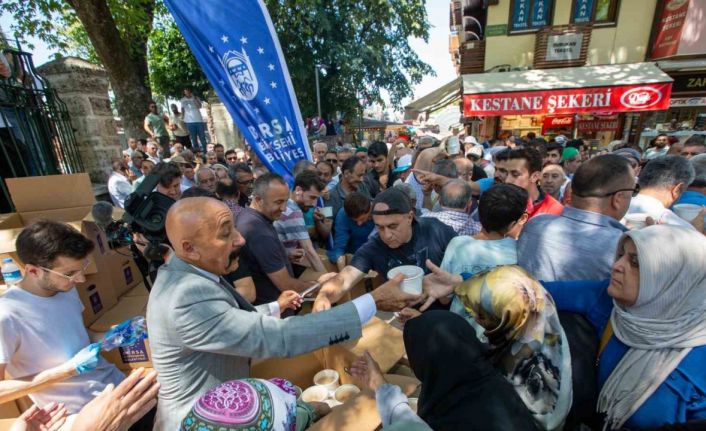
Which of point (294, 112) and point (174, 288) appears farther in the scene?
point (294, 112)

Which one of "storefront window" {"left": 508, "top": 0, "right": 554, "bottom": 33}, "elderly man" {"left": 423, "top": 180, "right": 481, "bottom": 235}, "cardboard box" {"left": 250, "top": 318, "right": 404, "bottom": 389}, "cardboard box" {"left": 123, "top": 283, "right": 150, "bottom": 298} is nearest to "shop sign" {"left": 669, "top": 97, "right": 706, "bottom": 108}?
"storefront window" {"left": 508, "top": 0, "right": 554, "bottom": 33}

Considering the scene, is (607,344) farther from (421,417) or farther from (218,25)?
(218,25)

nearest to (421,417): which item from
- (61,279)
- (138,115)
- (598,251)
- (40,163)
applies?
(598,251)

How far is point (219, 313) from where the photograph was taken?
4.42ft

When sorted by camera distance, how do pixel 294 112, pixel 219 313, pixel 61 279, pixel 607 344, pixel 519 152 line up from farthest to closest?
pixel 294 112 → pixel 519 152 → pixel 61 279 → pixel 607 344 → pixel 219 313

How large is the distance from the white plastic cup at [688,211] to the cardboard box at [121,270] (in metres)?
4.92

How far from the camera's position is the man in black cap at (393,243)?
7.57ft

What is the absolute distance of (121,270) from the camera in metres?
2.96

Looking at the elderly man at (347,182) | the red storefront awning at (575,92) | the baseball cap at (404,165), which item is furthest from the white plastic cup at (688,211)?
the red storefront awning at (575,92)

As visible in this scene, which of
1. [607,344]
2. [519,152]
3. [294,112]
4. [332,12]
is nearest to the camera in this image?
[607,344]

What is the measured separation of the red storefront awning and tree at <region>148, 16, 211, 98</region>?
Answer: 10.7 meters

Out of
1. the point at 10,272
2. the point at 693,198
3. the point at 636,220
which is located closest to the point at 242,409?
the point at 10,272

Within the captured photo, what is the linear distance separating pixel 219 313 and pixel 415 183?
3.51 m

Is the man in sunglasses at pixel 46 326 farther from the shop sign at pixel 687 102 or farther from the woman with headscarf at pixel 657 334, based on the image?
the shop sign at pixel 687 102
